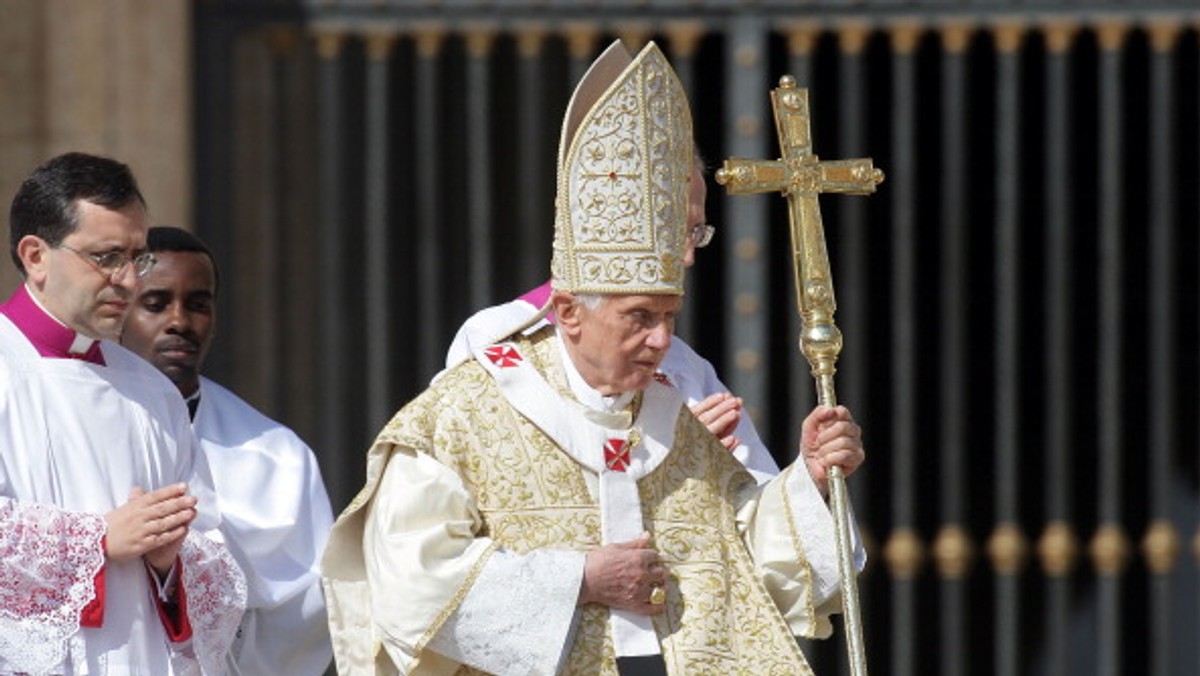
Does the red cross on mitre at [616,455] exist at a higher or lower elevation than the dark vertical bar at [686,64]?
lower

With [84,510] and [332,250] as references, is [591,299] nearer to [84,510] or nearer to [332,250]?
[84,510]

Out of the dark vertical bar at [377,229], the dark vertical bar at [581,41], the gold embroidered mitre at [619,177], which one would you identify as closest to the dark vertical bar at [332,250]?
the dark vertical bar at [377,229]

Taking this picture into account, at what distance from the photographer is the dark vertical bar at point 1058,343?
8.27 m

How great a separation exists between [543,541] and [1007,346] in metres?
3.23

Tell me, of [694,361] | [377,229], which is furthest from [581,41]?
[694,361]

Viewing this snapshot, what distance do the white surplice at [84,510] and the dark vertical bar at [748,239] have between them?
9.56 ft

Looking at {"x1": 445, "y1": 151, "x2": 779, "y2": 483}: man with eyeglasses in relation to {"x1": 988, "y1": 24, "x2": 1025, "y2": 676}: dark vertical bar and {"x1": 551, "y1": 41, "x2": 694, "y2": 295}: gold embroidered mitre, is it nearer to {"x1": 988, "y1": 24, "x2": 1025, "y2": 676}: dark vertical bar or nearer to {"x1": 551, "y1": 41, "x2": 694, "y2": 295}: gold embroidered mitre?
{"x1": 551, "y1": 41, "x2": 694, "y2": 295}: gold embroidered mitre

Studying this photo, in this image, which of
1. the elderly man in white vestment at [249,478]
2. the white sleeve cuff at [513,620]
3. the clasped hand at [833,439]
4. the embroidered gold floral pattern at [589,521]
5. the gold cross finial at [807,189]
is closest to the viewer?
the white sleeve cuff at [513,620]

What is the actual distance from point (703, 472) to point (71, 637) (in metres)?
1.14

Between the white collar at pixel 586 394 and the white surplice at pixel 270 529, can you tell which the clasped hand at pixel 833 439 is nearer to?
the white collar at pixel 586 394

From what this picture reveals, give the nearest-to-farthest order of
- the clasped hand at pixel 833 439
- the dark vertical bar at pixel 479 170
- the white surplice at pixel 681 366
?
the clasped hand at pixel 833 439, the white surplice at pixel 681 366, the dark vertical bar at pixel 479 170

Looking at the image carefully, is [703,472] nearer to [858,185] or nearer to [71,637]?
[858,185]

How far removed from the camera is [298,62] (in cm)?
853

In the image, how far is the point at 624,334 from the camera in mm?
5250
